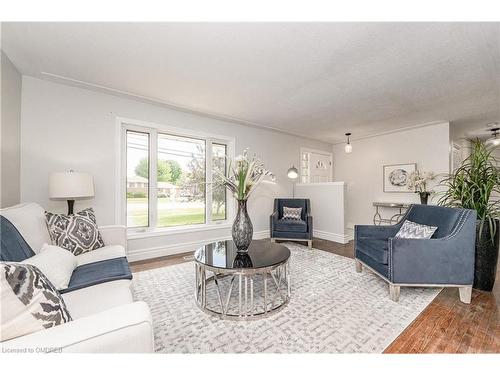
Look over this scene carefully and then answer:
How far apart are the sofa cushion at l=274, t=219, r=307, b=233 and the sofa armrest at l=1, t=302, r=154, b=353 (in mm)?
3435

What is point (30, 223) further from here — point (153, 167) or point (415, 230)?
point (415, 230)

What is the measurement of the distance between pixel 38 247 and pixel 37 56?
6.33ft

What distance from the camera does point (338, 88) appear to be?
3031 mm

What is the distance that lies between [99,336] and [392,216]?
19.4 ft

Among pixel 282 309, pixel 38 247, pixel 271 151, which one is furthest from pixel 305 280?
pixel 271 151

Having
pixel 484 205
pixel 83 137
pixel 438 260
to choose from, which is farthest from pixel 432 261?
pixel 83 137

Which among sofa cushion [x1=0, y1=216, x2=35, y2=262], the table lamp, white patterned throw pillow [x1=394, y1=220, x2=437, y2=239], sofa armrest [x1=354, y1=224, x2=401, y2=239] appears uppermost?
the table lamp

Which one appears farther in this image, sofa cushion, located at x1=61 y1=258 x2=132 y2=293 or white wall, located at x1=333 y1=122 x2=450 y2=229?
white wall, located at x1=333 y1=122 x2=450 y2=229

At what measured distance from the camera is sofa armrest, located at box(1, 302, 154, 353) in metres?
0.76

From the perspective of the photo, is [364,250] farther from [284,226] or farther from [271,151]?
[271,151]

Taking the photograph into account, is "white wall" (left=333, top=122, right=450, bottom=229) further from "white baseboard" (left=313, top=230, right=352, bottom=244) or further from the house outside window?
the house outside window

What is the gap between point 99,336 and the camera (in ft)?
2.61

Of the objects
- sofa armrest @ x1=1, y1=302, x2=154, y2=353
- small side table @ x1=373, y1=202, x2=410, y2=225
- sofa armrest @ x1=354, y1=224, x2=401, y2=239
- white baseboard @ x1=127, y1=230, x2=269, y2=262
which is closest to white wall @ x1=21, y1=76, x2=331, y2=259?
white baseboard @ x1=127, y1=230, x2=269, y2=262

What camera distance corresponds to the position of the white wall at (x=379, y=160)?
15.1ft
